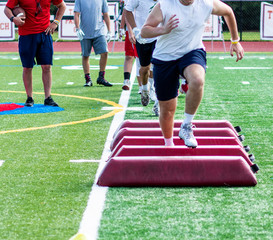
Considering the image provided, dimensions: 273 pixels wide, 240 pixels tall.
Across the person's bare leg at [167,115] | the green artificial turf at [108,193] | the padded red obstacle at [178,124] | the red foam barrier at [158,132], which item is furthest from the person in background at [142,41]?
the person's bare leg at [167,115]

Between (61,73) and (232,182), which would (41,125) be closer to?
(232,182)

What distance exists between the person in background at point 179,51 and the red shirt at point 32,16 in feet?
13.4

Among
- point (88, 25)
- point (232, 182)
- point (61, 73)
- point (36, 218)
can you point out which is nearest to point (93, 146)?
point (232, 182)

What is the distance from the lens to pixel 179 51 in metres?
5.55

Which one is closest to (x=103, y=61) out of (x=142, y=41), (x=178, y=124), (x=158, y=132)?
(x=142, y=41)

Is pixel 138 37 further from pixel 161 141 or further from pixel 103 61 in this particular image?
pixel 103 61

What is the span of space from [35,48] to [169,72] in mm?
4257

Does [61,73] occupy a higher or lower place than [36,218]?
lower

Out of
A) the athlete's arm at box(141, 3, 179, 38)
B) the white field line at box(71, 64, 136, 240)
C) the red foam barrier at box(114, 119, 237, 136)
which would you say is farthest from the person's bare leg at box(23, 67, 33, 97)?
the athlete's arm at box(141, 3, 179, 38)

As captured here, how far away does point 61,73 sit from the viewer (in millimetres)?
15773

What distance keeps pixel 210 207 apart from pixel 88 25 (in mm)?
8910

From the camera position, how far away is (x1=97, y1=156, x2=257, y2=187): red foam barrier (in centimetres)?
494

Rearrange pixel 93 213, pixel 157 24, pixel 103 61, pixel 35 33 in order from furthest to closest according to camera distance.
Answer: pixel 103 61 → pixel 35 33 → pixel 157 24 → pixel 93 213

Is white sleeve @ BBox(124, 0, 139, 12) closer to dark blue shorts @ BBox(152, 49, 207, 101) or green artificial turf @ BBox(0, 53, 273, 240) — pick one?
green artificial turf @ BBox(0, 53, 273, 240)
